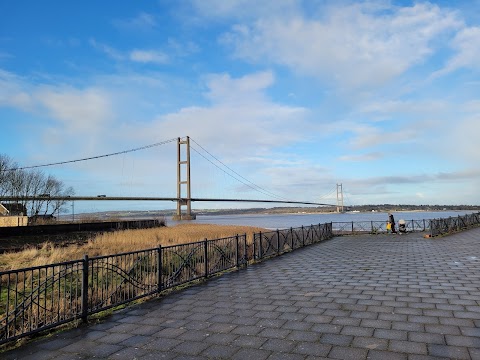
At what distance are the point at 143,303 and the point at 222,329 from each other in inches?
91.5

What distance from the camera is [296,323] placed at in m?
5.18

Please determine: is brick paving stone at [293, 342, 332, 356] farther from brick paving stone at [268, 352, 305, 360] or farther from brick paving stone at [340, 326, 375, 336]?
brick paving stone at [340, 326, 375, 336]

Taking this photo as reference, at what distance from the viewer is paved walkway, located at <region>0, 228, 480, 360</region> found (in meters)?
4.18

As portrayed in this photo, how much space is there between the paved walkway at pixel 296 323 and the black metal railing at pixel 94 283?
0.45 meters

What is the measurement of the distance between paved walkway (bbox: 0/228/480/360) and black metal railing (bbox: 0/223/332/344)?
45 centimetres

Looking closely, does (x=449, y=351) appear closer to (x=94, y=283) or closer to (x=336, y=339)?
(x=336, y=339)

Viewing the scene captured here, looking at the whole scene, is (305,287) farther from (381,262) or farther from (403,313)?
(381,262)

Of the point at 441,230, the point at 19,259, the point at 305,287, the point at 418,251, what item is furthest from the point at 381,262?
the point at 19,259

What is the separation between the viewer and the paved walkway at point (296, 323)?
4.18 m

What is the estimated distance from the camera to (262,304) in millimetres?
6348

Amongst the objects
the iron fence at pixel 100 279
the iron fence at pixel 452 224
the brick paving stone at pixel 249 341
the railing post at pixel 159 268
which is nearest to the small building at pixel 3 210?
the iron fence at pixel 100 279

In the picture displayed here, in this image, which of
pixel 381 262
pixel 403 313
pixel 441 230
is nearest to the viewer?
pixel 403 313

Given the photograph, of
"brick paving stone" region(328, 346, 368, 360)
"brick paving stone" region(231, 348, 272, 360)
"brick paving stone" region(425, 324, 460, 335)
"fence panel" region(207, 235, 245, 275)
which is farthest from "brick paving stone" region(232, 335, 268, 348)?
"fence panel" region(207, 235, 245, 275)

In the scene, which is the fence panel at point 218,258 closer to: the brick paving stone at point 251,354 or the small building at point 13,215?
the brick paving stone at point 251,354
